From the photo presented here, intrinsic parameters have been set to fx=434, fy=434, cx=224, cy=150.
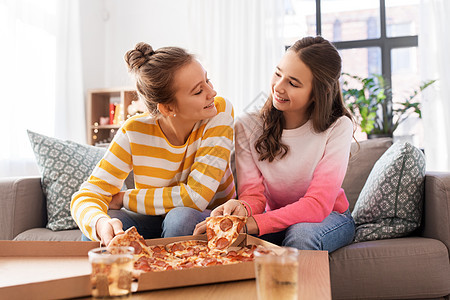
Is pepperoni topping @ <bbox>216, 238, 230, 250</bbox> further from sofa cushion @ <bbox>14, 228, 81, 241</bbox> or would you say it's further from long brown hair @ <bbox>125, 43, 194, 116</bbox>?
sofa cushion @ <bbox>14, 228, 81, 241</bbox>

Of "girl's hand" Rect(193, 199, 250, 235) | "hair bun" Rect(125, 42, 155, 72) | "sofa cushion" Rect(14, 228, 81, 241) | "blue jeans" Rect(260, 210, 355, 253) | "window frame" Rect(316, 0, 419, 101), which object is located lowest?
"sofa cushion" Rect(14, 228, 81, 241)

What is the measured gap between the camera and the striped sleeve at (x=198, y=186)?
137cm

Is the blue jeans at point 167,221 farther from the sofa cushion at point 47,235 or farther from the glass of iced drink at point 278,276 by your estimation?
the glass of iced drink at point 278,276

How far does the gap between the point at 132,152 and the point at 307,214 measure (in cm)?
61

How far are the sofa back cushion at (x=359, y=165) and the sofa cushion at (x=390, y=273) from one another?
0.48 m

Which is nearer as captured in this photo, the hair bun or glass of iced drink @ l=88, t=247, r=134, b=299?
glass of iced drink @ l=88, t=247, r=134, b=299

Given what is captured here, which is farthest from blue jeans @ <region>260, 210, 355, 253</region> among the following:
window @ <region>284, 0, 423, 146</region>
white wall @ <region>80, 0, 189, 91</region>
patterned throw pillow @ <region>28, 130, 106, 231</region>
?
white wall @ <region>80, 0, 189, 91</region>

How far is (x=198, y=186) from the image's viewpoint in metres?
1.38

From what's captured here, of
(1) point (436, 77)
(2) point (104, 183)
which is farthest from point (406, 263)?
(1) point (436, 77)

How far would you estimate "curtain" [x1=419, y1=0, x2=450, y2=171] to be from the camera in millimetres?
3770

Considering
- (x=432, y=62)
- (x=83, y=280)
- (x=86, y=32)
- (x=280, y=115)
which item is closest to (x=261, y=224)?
(x=280, y=115)

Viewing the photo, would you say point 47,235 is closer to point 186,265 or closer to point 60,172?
point 60,172

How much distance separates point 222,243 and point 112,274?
1.23ft

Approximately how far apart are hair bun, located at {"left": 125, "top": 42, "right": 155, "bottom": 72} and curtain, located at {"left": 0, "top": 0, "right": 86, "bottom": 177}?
2203 mm
